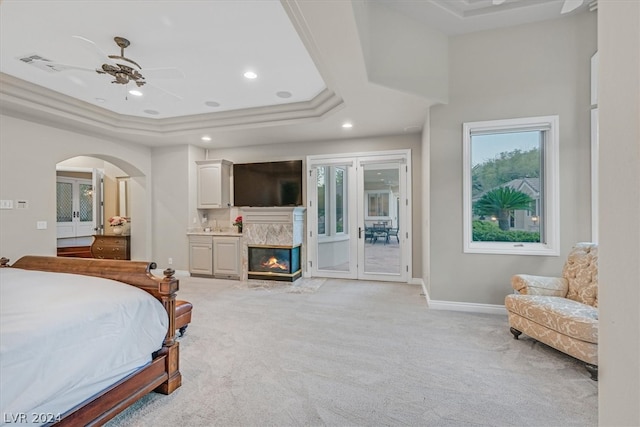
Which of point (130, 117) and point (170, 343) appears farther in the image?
point (130, 117)

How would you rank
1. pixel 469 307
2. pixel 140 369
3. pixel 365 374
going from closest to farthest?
pixel 140 369
pixel 365 374
pixel 469 307

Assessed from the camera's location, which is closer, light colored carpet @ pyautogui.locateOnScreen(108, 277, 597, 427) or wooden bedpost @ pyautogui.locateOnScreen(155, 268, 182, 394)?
light colored carpet @ pyautogui.locateOnScreen(108, 277, 597, 427)

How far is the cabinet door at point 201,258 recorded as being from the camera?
5.90 meters

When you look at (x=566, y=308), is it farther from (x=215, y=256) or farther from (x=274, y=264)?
(x=215, y=256)

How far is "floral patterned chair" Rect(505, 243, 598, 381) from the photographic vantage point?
7.59 feet

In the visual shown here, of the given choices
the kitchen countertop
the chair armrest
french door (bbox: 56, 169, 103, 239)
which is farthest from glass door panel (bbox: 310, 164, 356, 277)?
french door (bbox: 56, 169, 103, 239)

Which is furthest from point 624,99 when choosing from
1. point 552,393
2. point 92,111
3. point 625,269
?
point 92,111

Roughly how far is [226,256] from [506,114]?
206 inches

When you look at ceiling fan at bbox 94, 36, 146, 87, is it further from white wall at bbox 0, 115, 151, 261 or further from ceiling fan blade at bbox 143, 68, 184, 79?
white wall at bbox 0, 115, 151, 261

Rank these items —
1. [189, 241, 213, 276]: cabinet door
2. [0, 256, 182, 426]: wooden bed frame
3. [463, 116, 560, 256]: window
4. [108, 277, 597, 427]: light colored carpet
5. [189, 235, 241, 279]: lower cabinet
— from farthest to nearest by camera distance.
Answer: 1. [189, 241, 213, 276]: cabinet door
2. [189, 235, 241, 279]: lower cabinet
3. [463, 116, 560, 256]: window
4. [108, 277, 597, 427]: light colored carpet
5. [0, 256, 182, 426]: wooden bed frame

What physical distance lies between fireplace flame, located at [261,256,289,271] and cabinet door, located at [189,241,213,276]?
116cm

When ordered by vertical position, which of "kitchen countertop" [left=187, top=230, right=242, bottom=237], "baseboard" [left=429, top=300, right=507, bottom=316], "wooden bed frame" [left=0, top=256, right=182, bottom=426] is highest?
"kitchen countertop" [left=187, top=230, right=242, bottom=237]

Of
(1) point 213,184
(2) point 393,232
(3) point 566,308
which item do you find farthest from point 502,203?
(1) point 213,184

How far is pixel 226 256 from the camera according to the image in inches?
229
